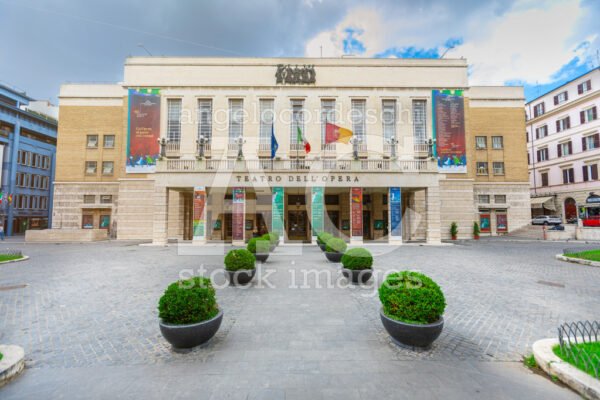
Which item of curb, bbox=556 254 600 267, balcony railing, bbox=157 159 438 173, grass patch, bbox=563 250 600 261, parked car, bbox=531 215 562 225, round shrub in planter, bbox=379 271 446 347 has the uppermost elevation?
balcony railing, bbox=157 159 438 173

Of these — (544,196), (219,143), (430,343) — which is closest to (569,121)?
(544,196)

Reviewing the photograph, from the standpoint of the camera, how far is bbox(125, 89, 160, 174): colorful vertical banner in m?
28.2

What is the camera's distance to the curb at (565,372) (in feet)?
12.0

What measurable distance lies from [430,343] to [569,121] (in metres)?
49.6

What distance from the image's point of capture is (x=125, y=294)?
8711mm

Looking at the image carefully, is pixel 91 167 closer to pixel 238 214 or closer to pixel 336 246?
pixel 238 214

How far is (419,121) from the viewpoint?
29000 mm

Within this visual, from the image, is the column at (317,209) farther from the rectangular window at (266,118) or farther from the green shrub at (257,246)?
the green shrub at (257,246)

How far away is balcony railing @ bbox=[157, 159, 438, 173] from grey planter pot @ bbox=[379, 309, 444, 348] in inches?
743

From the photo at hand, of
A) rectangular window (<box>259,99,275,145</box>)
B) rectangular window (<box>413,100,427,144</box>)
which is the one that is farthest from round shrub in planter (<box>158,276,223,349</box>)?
rectangular window (<box>413,100,427,144</box>)

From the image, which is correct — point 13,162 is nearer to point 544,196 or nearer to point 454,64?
point 454,64

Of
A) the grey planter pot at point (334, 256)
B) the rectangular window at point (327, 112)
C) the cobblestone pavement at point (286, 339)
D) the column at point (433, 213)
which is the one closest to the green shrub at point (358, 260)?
the cobblestone pavement at point (286, 339)

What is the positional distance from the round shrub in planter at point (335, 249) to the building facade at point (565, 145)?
3995 centimetres

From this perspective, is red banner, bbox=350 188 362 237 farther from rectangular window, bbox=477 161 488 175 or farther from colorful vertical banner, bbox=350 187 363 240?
rectangular window, bbox=477 161 488 175
